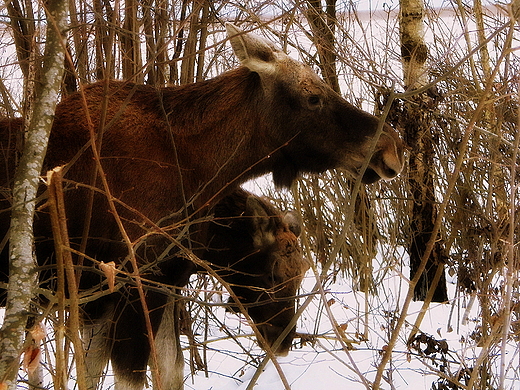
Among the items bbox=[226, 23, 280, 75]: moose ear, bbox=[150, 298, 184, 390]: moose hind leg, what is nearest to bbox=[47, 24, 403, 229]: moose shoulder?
bbox=[226, 23, 280, 75]: moose ear

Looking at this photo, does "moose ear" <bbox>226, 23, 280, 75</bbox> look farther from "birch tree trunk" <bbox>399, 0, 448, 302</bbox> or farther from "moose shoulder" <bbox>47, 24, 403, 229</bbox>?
"birch tree trunk" <bbox>399, 0, 448, 302</bbox>

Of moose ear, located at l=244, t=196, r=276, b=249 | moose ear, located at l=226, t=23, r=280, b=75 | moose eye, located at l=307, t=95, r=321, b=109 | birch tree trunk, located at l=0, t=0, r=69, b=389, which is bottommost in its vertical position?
birch tree trunk, located at l=0, t=0, r=69, b=389

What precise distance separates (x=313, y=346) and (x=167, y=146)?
2.72 meters

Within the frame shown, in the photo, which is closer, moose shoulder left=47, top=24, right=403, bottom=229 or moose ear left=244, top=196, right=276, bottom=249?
moose shoulder left=47, top=24, right=403, bottom=229

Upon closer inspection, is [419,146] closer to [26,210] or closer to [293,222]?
Result: [293,222]

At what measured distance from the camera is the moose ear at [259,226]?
4992 mm

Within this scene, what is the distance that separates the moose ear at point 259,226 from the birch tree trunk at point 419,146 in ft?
3.74

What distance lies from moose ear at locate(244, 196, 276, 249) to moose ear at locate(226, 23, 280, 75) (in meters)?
1.05

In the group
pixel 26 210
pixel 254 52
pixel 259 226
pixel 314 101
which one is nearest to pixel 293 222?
pixel 259 226

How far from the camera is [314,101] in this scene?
14.3 feet

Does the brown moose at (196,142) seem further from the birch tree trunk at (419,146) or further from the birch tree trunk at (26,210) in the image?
the birch tree trunk at (26,210)

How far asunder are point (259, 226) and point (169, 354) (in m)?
1.10

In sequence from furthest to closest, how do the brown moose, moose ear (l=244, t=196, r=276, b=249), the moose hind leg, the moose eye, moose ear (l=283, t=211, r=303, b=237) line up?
moose ear (l=283, t=211, r=303, b=237), moose ear (l=244, t=196, r=276, b=249), the moose hind leg, the moose eye, the brown moose

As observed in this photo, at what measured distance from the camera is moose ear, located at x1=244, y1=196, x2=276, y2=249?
4.99 metres
